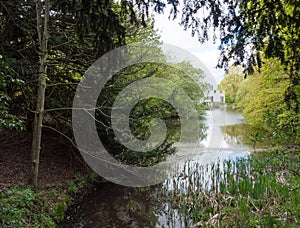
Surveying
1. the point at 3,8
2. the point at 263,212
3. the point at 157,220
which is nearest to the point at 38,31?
the point at 3,8

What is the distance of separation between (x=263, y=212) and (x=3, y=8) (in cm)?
531

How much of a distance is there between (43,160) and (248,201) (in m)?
4.83

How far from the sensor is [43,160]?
6.67 m

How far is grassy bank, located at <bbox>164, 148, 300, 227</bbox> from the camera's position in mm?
3654

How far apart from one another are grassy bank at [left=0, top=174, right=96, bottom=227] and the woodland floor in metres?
0.29

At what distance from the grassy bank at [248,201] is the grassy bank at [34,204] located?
2.13 metres

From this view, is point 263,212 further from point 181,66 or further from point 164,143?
point 181,66

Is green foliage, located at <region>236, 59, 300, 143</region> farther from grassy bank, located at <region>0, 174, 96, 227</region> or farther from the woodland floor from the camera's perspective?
the woodland floor

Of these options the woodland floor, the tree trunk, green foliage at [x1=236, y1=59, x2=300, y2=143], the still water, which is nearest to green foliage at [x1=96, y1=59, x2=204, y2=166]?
the still water

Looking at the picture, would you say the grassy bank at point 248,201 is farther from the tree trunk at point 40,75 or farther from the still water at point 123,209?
the tree trunk at point 40,75

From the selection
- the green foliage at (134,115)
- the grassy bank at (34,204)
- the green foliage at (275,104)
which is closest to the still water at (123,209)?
the grassy bank at (34,204)

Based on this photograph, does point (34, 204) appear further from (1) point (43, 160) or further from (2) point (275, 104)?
(2) point (275, 104)

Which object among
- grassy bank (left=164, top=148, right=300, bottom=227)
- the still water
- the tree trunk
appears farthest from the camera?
the tree trunk

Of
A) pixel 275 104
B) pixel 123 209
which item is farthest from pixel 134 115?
pixel 275 104
